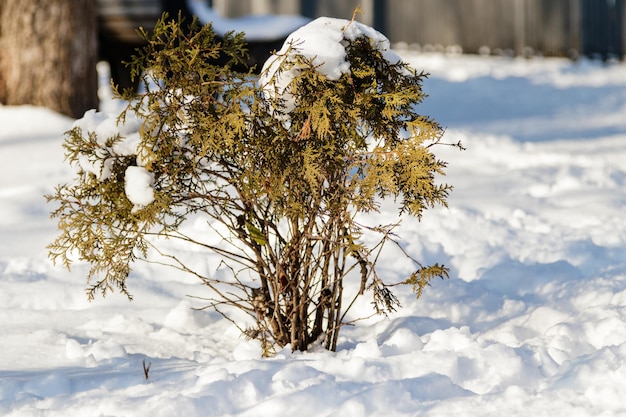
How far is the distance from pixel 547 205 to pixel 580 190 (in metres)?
0.52

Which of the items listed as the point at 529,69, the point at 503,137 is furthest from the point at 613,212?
the point at 529,69

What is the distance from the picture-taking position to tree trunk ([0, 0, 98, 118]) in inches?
299

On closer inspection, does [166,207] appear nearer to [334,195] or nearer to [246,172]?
[246,172]

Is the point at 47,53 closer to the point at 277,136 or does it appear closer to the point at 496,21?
A: the point at 277,136

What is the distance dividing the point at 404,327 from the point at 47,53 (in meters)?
4.58

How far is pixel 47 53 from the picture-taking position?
7621 millimetres

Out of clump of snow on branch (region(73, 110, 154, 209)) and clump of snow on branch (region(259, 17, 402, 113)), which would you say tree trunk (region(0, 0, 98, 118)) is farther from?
clump of snow on branch (region(259, 17, 402, 113))

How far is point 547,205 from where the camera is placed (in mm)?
6453

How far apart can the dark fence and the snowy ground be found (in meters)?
8.66

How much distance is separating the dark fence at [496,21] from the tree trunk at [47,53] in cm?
912

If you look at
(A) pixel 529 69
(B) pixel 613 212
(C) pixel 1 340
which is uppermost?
(C) pixel 1 340

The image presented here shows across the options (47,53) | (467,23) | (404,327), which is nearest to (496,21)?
(467,23)

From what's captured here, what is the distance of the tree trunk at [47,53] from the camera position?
24.9 ft

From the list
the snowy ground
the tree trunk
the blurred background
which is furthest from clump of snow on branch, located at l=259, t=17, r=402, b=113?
the blurred background
